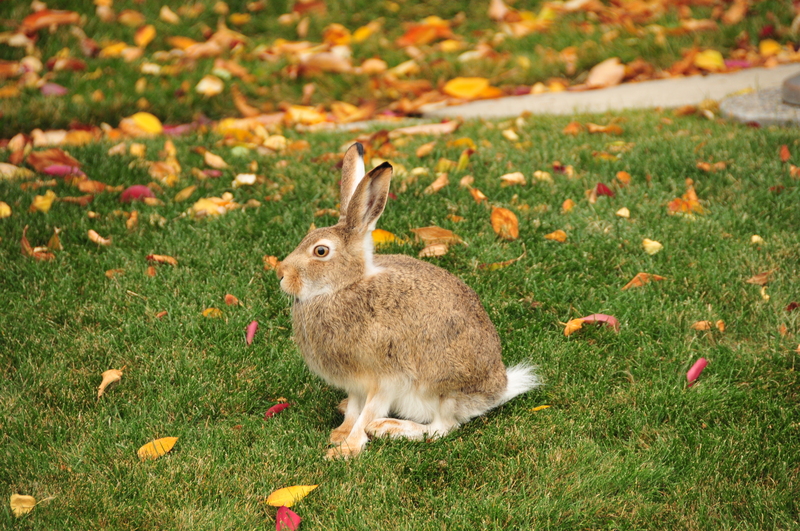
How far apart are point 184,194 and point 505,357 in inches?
97.0

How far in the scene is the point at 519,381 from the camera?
11.3 ft

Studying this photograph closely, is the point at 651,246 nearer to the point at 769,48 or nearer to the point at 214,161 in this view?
the point at 214,161

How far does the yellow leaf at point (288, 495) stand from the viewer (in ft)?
9.36

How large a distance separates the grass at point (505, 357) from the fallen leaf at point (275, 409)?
0.16 ft

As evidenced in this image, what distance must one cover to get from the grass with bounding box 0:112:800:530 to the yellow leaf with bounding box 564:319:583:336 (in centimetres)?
3

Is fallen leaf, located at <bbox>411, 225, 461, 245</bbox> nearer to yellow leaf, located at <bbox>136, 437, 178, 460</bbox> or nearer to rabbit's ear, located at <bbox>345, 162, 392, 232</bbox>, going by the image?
rabbit's ear, located at <bbox>345, 162, 392, 232</bbox>

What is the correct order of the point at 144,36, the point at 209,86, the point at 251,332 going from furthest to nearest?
the point at 144,36, the point at 209,86, the point at 251,332

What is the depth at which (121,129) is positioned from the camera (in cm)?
670

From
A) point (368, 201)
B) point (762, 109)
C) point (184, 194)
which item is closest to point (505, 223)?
point (368, 201)

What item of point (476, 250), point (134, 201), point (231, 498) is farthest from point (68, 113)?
point (231, 498)

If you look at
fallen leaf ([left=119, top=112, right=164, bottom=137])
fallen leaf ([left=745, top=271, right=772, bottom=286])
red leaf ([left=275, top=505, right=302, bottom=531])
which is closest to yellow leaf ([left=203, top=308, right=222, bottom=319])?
red leaf ([left=275, top=505, right=302, bottom=531])

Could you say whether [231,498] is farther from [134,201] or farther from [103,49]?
[103,49]

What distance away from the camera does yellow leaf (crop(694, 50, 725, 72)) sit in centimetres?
762

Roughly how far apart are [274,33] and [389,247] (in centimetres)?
546
